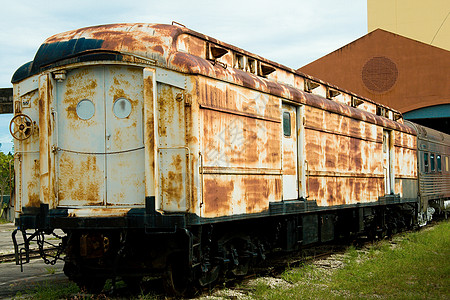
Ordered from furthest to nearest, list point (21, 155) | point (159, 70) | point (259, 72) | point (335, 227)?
point (335, 227) → point (259, 72) → point (21, 155) → point (159, 70)

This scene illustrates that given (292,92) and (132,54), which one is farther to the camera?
(292,92)

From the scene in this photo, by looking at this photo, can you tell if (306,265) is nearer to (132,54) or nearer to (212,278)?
(212,278)

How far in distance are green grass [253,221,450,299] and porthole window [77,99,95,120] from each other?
3.32 metres

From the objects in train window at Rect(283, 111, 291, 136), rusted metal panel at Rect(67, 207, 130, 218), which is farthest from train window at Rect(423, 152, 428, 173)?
rusted metal panel at Rect(67, 207, 130, 218)

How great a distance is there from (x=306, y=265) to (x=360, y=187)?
3.10 meters

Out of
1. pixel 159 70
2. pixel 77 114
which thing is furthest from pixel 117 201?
pixel 159 70

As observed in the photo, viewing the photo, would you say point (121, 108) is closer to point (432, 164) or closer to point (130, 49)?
point (130, 49)

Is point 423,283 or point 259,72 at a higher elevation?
point 259,72

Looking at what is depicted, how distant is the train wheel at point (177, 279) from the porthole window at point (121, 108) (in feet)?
6.63

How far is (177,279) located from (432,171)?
1394cm

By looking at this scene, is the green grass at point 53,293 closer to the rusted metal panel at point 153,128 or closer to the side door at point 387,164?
the rusted metal panel at point 153,128

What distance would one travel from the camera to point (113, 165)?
7203mm

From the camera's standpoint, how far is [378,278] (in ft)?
29.2

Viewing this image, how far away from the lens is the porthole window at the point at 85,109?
24.0 ft
